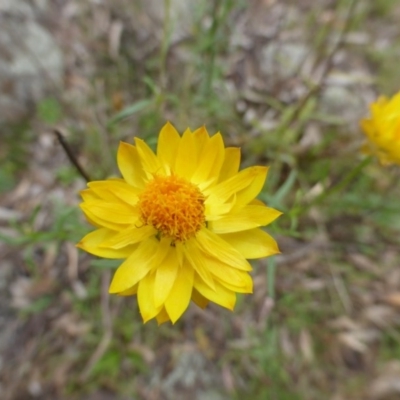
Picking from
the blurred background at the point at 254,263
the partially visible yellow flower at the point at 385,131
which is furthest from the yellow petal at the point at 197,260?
the blurred background at the point at 254,263

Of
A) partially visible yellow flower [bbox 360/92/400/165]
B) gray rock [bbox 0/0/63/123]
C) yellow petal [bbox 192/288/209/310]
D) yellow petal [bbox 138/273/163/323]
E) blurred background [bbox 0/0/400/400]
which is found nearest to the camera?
yellow petal [bbox 138/273/163/323]

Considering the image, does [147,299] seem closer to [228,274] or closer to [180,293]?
[180,293]

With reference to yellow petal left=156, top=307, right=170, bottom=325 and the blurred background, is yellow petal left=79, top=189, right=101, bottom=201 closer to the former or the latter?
yellow petal left=156, top=307, right=170, bottom=325

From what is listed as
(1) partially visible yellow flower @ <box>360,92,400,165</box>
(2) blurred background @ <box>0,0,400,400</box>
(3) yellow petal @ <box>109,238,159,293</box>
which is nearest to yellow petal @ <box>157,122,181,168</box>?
(3) yellow petal @ <box>109,238,159,293</box>

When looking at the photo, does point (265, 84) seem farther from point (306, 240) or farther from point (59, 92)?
Answer: point (59, 92)

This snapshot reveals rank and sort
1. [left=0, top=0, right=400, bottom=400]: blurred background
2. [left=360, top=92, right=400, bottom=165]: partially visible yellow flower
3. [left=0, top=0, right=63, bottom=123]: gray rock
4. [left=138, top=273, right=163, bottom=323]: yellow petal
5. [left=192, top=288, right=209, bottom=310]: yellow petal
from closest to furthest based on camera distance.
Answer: [left=138, top=273, right=163, bottom=323]: yellow petal
[left=192, top=288, right=209, bottom=310]: yellow petal
[left=360, top=92, right=400, bottom=165]: partially visible yellow flower
[left=0, top=0, right=400, bottom=400]: blurred background
[left=0, top=0, right=63, bottom=123]: gray rock

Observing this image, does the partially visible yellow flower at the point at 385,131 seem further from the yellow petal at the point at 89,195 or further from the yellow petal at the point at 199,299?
the yellow petal at the point at 89,195
